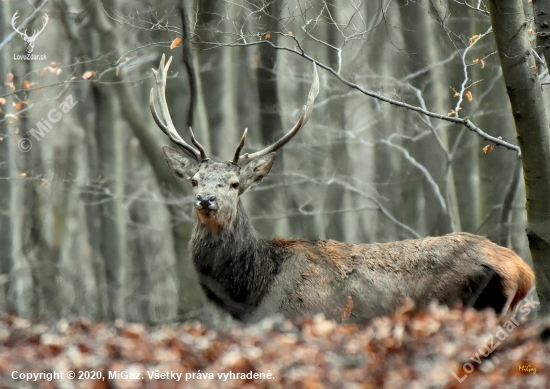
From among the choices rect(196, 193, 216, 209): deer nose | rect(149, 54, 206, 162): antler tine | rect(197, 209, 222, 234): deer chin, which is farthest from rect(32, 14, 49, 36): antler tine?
rect(196, 193, 216, 209): deer nose

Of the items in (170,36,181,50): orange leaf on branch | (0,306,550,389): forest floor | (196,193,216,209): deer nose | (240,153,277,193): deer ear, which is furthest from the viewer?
(170,36,181,50): orange leaf on branch

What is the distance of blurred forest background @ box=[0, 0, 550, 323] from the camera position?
30.3ft

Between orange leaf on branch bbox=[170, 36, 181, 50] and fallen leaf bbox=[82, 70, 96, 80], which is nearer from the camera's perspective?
orange leaf on branch bbox=[170, 36, 181, 50]

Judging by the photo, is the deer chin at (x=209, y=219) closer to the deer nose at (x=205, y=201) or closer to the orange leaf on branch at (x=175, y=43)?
the deer nose at (x=205, y=201)

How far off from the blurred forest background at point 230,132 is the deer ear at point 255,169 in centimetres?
264

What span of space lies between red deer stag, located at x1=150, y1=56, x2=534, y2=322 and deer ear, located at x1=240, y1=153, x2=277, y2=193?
118 mm

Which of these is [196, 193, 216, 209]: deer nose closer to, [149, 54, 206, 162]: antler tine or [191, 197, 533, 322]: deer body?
[191, 197, 533, 322]: deer body

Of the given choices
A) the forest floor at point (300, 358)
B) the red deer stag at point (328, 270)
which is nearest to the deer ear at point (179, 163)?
the red deer stag at point (328, 270)

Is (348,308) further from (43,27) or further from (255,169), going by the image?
(43,27)

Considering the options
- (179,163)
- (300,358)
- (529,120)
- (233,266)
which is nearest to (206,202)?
(233,266)

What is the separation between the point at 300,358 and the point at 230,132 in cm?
563

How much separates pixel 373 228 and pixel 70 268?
4274 mm

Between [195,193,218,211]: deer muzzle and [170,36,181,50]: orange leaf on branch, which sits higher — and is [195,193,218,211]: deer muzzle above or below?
below

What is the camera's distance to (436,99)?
966 centimetres
